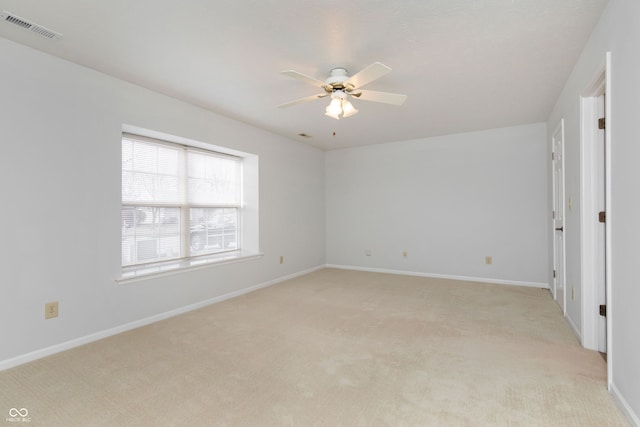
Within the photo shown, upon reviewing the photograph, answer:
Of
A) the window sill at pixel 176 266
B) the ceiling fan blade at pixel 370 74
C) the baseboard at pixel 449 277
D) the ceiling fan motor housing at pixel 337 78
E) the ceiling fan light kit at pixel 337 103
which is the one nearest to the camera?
the ceiling fan blade at pixel 370 74

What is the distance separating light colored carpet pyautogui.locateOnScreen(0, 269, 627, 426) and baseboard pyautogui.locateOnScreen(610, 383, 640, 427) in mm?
46

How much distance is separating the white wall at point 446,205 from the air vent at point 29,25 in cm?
464

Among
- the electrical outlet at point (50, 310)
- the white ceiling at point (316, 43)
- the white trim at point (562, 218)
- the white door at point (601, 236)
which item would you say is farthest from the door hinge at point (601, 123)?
the electrical outlet at point (50, 310)

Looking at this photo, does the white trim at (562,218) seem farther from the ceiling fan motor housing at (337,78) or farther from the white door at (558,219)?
the ceiling fan motor housing at (337,78)

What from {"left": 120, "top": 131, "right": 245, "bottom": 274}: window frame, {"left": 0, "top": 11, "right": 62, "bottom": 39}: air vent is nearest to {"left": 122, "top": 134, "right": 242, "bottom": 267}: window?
{"left": 120, "top": 131, "right": 245, "bottom": 274}: window frame

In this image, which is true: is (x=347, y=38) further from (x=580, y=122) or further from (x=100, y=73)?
(x=100, y=73)

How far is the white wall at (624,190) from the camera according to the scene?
156cm

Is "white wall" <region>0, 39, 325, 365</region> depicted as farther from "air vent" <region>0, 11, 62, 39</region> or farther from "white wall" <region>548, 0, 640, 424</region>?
"white wall" <region>548, 0, 640, 424</region>

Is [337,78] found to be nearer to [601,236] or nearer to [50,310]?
[601,236]

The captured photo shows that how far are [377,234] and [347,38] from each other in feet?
13.4

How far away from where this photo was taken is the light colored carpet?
1.71 meters

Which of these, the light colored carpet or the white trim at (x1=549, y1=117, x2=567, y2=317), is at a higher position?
the white trim at (x1=549, y1=117, x2=567, y2=317)

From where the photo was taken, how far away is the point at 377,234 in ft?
19.2

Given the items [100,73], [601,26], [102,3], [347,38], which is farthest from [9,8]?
[601,26]
